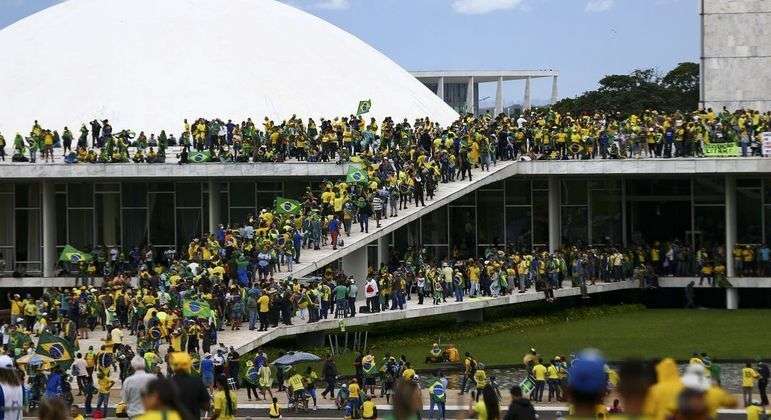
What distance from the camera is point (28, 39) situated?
55.8 m

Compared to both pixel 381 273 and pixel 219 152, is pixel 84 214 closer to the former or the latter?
pixel 219 152

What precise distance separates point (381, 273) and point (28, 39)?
23.1 meters

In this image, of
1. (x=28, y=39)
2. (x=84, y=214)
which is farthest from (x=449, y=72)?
(x=84, y=214)

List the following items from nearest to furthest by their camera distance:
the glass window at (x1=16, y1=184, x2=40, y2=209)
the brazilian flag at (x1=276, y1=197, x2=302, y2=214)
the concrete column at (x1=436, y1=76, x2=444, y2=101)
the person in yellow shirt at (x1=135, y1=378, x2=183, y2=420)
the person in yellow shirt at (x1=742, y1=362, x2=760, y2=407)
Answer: the person in yellow shirt at (x1=135, y1=378, x2=183, y2=420)
the person in yellow shirt at (x1=742, y1=362, x2=760, y2=407)
the brazilian flag at (x1=276, y1=197, x2=302, y2=214)
the glass window at (x1=16, y1=184, x2=40, y2=209)
the concrete column at (x1=436, y1=76, x2=444, y2=101)

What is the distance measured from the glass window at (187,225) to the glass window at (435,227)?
22.2 ft

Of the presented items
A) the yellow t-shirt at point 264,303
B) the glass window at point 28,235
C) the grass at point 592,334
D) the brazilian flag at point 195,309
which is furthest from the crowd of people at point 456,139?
the brazilian flag at point 195,309

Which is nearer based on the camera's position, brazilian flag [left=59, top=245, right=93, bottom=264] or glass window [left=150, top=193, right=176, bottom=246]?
brazilian flag [left=59, top=245, right=93, bottom=264]

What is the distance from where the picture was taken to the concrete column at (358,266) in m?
39.5

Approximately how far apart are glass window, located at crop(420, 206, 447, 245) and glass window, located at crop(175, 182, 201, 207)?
6.79 m

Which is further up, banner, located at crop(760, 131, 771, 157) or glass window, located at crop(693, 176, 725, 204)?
banner, located at crop(760, 131, 771, 157)

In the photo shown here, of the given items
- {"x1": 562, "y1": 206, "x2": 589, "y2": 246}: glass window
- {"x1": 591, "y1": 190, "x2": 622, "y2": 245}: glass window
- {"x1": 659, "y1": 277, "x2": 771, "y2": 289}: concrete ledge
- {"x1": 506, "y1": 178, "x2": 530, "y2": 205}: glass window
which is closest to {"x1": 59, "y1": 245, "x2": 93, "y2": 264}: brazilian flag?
{"x1": 506, "y1": 178, "x2": 530, "y2": 205}: glass window

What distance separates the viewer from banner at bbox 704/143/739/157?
A: 42.8 m

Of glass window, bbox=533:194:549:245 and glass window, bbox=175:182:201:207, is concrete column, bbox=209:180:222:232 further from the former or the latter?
glass window, bbox=533:194:549:245

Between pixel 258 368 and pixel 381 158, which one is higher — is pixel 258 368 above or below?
below
